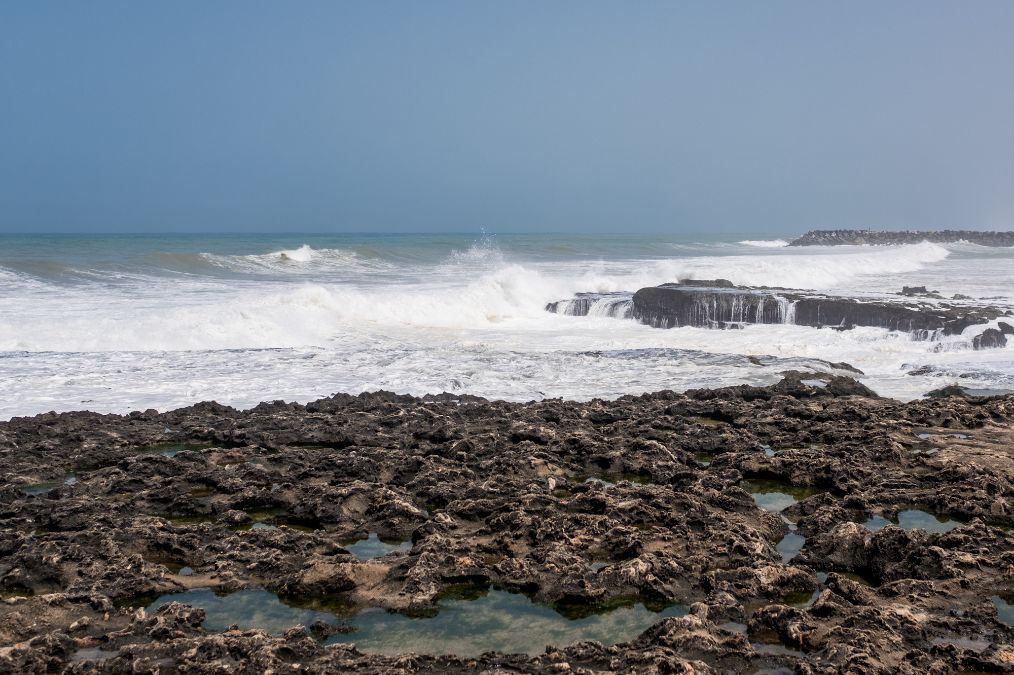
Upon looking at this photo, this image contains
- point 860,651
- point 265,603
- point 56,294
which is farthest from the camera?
point 56,294

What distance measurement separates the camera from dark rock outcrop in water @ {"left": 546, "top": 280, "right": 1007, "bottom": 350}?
17.5m

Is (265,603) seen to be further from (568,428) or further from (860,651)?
(568,428)

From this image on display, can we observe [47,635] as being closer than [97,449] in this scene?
Yes

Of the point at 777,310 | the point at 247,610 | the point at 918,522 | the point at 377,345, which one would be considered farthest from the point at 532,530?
the point at 777,310

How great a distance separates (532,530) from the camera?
19.4 ft

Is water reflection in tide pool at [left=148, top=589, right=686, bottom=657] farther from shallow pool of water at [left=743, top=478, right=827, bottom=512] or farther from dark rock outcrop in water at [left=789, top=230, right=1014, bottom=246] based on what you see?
dark rock outcrop in water at [left=789, top=230, right=1014, bottom=246]

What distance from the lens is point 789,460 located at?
7688 mm

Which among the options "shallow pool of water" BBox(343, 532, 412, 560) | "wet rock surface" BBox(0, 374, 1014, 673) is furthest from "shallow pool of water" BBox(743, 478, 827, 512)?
"shallow pool of water" BBox(343, 532, 412, 560)

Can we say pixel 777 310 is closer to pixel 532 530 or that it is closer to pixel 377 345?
pixel 377 345

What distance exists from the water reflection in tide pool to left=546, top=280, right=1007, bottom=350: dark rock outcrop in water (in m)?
14.6

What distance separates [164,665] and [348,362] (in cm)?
1071

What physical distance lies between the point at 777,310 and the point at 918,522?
14.5 meters

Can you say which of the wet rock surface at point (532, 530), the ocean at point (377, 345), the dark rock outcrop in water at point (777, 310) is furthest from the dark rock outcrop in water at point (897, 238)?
the wet rock surface at point (532, 530)

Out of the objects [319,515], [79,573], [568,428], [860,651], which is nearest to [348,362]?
[568,428]
